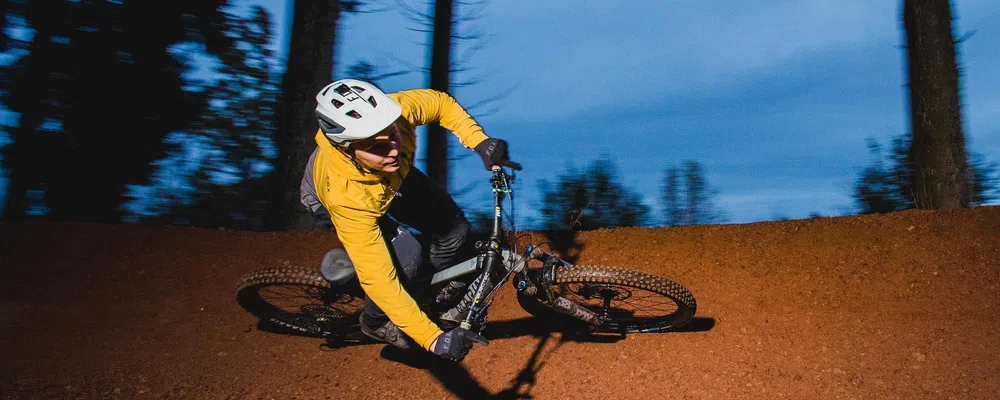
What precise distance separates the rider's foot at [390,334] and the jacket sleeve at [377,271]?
3.50 ft

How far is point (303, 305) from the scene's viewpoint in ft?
20.0

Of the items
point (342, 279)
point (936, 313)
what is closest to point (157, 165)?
point (342, 279)

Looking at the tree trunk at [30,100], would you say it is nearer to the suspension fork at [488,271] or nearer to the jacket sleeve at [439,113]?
the jacket sleeve at [439,113]

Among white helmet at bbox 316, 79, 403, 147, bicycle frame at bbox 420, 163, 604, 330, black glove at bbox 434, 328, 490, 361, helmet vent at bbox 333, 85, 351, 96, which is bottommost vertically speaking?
black glove at bbox 434, 328, 490, 361

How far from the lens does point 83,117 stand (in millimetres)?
10898

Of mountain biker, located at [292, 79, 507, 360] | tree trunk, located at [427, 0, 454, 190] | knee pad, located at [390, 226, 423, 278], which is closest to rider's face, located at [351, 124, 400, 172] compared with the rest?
mountain biker, located at [292, 79, 507, 360]

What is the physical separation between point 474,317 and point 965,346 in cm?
420

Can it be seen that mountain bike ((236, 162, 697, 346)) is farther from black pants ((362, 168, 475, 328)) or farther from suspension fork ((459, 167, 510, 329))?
black pants ((362, 168, 475, 328))

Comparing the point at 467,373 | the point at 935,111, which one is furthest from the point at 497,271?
the point at 935,111

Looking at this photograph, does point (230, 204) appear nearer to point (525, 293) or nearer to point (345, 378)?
point (345, 378)

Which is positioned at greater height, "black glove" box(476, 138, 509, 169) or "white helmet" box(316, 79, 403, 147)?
"white helmet" box(316, 79, 403, 147)

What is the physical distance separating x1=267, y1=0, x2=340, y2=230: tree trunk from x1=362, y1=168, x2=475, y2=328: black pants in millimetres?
5644

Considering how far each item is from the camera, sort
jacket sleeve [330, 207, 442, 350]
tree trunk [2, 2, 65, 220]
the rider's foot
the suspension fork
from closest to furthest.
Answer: jacket sleeve [330, 207, 442, 350] → the suspension fork → the rider's foot → tree trunk [2, 2, 65, 220]

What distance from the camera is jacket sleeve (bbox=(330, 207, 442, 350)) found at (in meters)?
4.10
